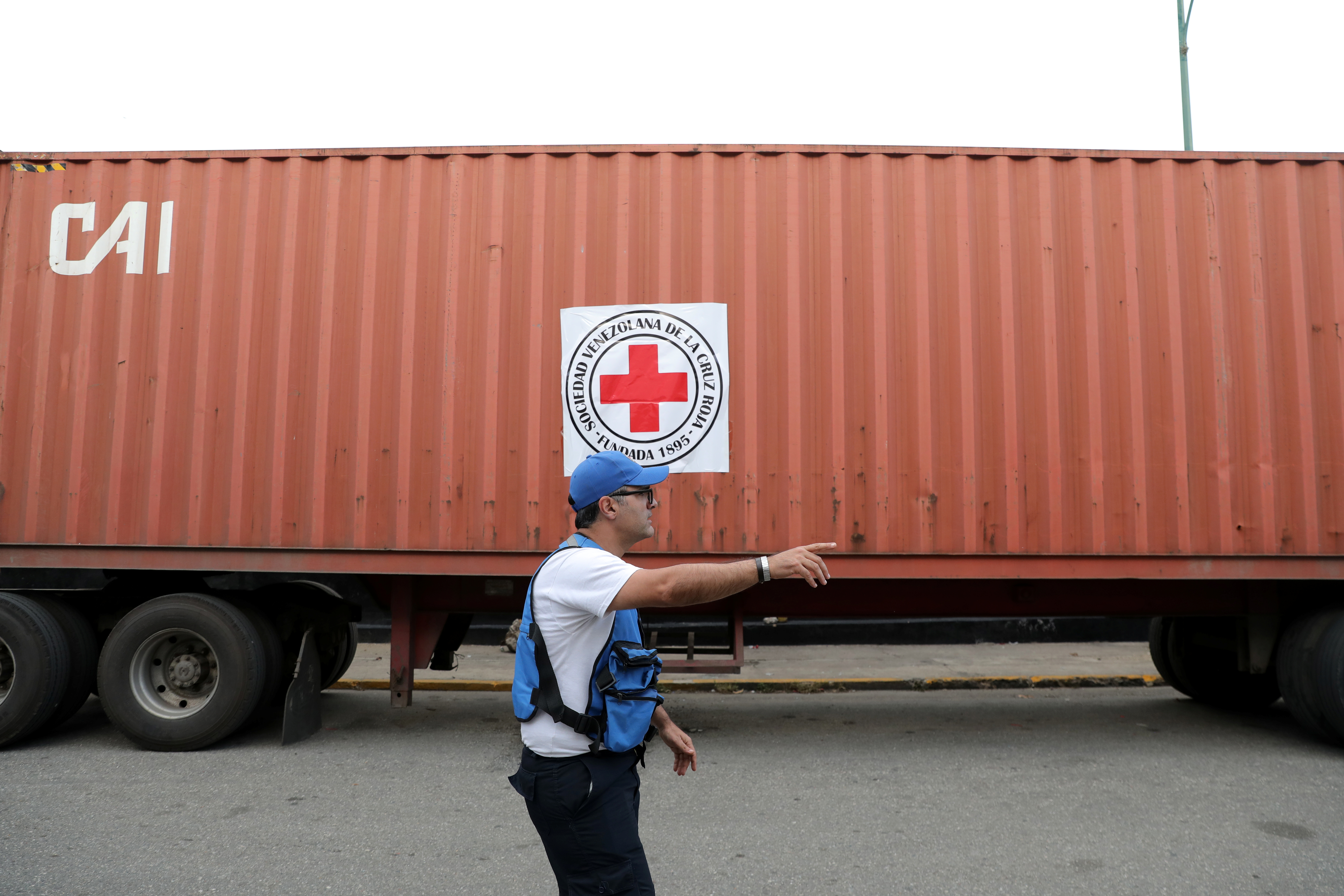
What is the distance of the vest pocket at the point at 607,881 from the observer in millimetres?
1780

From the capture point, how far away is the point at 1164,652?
6387 millimetres

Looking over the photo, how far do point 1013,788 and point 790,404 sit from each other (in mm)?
2355

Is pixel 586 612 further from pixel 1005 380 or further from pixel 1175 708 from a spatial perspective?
pixel 1175 708

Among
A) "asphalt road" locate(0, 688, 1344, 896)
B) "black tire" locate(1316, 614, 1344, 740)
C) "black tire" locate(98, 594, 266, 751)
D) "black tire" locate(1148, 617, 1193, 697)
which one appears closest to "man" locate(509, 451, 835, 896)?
"asphalt road" locate(0, 688, 1344, 896)

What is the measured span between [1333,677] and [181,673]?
6738mm

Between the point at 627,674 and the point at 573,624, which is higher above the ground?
the point at 573,624

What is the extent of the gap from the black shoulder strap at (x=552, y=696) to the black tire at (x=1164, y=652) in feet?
19.3

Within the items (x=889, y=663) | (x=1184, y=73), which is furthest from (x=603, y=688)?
(x=1184, y=73)

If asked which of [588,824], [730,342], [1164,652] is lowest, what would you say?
[1164,652]

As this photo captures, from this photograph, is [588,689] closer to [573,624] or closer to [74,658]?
[573,624]

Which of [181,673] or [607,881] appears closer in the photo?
[607,881]

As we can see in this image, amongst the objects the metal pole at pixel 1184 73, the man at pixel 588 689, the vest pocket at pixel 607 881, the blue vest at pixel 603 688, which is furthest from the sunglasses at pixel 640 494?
the metal pole at pixel 1184 73

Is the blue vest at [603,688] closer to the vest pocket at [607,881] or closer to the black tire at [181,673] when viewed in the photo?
the vest pocket at [607,881]

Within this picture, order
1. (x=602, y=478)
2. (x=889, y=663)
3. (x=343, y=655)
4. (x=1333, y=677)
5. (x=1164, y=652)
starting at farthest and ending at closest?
(x=889, y=663) < (x=1164, y=652) < (x=343, y=655) < (x=1333, y=677) < (x=602, y=478)
